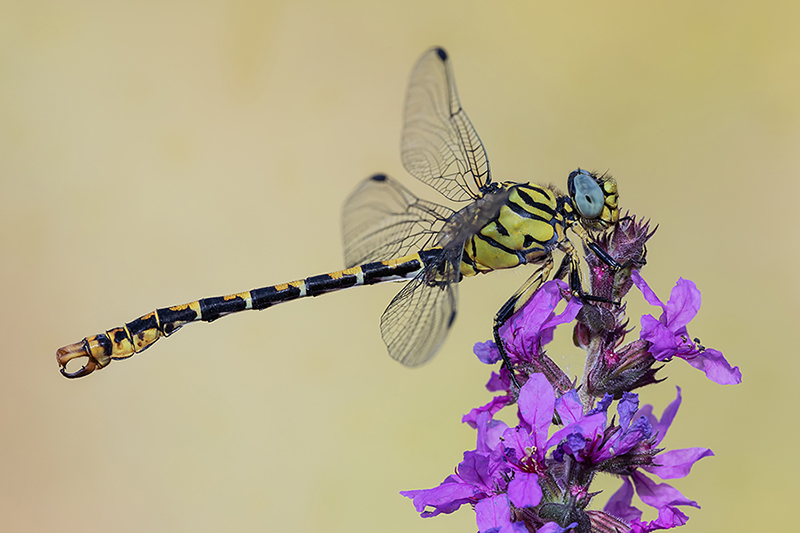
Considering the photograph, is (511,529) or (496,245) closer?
(511,529)

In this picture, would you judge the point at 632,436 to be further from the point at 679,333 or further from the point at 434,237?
the point at 434,237

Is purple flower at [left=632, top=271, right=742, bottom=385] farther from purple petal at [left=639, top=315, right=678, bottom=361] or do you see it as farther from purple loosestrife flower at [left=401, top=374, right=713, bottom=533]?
purple loosestrife flower at [left=401, top=374, right=713, bottom=533]

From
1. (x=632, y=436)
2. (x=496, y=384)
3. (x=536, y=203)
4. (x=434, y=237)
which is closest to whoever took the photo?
(x=632, y=436)

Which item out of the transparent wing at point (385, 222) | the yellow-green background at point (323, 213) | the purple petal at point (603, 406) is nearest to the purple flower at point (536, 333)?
the purple petal at point (603, 406)

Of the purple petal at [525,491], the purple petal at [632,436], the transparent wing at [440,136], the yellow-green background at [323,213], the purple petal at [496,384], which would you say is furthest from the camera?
the yellow-green background at [323,213]

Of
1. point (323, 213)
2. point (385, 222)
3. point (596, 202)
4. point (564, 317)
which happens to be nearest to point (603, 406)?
point (564, 317)

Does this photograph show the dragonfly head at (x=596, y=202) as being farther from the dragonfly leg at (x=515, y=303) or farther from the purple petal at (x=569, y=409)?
the purple petal at (x=569, y=409)
